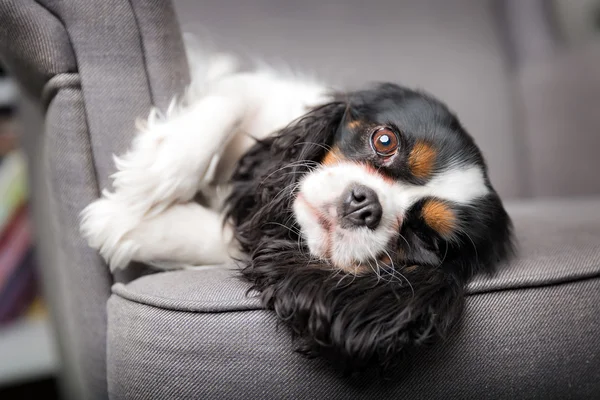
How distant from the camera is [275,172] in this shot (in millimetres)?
1076

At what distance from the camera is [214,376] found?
78 cm

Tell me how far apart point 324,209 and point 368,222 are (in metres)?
0.08

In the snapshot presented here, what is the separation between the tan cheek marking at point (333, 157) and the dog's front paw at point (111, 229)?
390mm

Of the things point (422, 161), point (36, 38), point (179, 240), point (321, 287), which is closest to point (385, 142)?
point (422, 161)

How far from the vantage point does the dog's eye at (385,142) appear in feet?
3.36

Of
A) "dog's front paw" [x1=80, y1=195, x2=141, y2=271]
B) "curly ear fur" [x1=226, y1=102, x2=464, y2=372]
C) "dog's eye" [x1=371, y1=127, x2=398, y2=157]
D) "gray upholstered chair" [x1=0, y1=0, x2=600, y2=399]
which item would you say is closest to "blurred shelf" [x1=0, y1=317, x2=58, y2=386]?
"gray upholstered chair" [x1=0, y1=0, x2=600, y2=399]

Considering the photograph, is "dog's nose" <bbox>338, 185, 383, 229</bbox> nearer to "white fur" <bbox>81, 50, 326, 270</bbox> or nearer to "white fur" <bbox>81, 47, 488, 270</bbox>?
"white fur" <bbox>81, 47, 488, 270</bbox>

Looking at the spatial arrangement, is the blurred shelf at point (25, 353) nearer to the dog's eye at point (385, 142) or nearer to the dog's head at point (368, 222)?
the dog's head at point (368, 222)

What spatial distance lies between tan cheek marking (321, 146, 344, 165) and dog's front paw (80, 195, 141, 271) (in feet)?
1.28

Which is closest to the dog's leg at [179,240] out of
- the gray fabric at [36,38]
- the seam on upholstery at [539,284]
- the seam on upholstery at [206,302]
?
the seam on upholstery at [206,302]

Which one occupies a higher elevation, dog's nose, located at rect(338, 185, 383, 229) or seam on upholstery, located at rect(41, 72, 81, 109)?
seam on upholstery, located at rect(41, 72, 81, 109)

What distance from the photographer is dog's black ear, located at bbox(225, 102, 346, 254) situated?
1059mm

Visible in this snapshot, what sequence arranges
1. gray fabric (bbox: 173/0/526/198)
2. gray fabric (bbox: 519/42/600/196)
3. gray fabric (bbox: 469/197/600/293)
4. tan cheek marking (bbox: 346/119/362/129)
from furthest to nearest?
gray fabric (bbox: 519/42/600/196), gray fabric (bbox: 173/0/526/198), tan cheek marking (bbox: 346/119/362/129), gray fabric (bbox: 469/197/600/293)

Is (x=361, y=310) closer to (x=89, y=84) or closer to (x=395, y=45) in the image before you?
(x=89, y=84)
